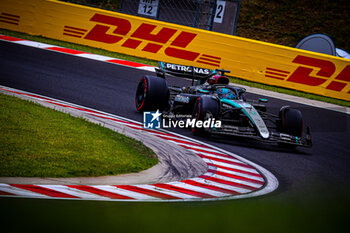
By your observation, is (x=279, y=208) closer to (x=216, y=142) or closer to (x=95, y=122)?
(x=216, y=142)

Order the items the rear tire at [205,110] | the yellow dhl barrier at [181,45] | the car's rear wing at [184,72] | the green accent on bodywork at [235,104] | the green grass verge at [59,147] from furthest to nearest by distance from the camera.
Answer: the yellow dhl barrier at [181,45], the car's rear wing at [184,72], the green accent on bodywork at [235,104], the rear tire at [205,110], the green grass verge at [59,147]

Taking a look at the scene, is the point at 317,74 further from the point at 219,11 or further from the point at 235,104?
the point at 219,11

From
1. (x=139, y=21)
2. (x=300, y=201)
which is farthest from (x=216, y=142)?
(x=139, y=21)

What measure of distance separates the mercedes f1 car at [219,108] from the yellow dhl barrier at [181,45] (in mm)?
5249

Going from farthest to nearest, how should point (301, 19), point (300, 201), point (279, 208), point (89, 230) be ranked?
point (301, 19) < point (300, 201) < point (279, 208) < point (89, 230)

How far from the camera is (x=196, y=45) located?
16.8 meters

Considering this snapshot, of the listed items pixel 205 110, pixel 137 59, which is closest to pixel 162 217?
pixel 205 110

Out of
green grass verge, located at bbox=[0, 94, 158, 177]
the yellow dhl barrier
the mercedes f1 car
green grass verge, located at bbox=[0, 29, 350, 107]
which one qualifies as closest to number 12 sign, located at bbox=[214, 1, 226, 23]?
the yellow dhl barrier

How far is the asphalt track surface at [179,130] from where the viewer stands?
24.6 feet

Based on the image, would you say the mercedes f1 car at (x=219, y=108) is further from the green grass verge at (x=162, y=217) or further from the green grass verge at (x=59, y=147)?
the green grass verge at (x=162, y=217)

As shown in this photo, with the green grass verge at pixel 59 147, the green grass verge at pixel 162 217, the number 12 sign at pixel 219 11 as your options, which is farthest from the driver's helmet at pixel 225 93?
the number 12 sign at pixel 219 11

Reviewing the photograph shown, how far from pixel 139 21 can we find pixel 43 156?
11.7m

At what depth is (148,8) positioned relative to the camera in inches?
888

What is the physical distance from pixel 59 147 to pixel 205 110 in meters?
3.09
